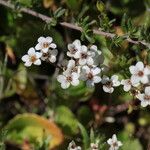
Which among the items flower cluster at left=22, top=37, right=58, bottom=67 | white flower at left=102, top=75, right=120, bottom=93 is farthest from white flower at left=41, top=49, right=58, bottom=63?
white flower at left=102, top=75, right=120, bottom=93

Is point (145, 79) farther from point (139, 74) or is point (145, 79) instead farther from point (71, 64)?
point (71, 64)

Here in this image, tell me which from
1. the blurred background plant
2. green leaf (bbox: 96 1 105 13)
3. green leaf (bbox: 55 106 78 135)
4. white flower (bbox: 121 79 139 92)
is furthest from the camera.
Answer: green leaf (bbox: 55 106 78 135)

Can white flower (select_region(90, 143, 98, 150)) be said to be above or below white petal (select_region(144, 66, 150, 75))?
below

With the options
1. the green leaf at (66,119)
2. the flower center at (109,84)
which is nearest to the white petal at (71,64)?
the flower center at (109,84)

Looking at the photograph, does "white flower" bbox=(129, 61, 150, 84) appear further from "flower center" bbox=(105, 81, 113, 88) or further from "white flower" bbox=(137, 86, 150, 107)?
"flower center" bbox=(105, 81, 113, 88)

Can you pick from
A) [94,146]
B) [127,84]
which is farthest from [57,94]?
[127,84]

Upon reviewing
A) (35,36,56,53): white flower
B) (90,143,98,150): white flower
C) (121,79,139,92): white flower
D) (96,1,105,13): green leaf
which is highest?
(96,1,105,13): green leaf

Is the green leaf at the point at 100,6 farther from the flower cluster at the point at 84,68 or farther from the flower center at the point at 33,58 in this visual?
the flower center at the point at 33,58

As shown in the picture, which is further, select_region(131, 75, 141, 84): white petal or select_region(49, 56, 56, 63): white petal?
select_region(49, 56, 56, 63): white petal
